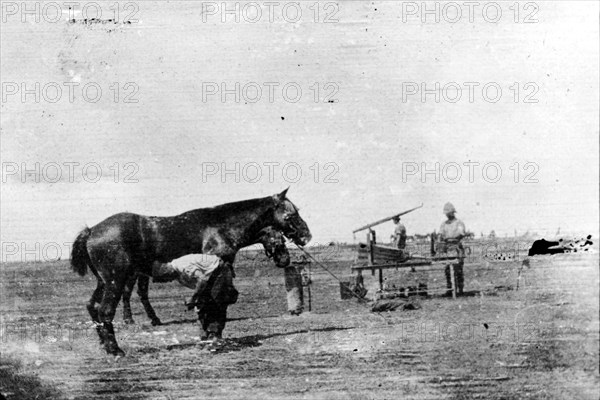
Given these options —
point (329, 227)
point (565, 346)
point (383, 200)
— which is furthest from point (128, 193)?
point (565, 346)

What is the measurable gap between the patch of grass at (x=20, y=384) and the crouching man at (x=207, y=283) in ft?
5.39

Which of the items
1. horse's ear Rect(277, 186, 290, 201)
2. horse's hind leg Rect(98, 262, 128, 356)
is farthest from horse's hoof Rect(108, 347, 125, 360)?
horse's ear Rect(277, 186, 290, 201)

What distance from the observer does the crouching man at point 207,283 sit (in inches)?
271

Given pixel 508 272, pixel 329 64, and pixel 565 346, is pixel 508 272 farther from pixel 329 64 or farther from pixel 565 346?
pixel 329 64

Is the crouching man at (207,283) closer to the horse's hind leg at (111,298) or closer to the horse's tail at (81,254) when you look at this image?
the horse's hind leg at (111,298)

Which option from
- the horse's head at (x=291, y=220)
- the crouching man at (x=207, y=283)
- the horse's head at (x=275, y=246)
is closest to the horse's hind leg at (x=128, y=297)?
the crouching man at (x=207, y=283)

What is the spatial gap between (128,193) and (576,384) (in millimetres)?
4671

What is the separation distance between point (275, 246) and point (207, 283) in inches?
29.7

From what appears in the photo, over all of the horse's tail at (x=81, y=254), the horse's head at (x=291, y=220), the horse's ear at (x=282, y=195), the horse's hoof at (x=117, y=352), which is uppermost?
the horse's ear at (x=282, y=195)

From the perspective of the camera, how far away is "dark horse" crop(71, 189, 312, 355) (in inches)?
273

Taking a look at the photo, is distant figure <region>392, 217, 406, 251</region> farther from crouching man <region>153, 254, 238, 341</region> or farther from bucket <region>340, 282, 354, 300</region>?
crouching man <region>153, 254, 238, 341</region>

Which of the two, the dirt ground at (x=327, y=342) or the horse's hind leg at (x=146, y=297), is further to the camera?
the horse's hind leg at (x=146, y=297)

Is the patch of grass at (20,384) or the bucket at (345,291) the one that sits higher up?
the bucket at (345,291)

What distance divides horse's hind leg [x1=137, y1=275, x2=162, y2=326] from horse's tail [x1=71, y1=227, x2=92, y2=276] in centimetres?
58
